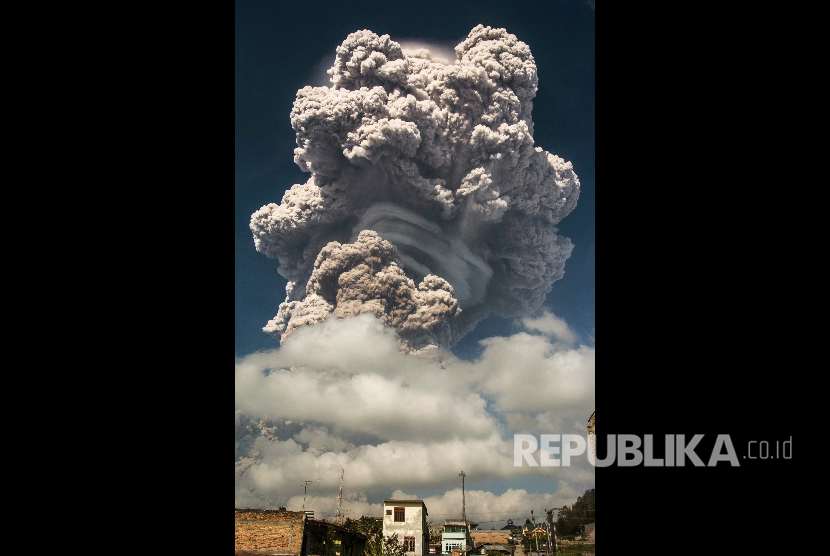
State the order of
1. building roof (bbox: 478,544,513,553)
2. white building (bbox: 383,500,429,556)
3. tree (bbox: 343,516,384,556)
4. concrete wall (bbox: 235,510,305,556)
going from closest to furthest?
concrete wall (bbox: 235,510,305,556), tree (bbox: 343,516,384,556), white building (bbox: 383,500,429,556), building roof (bbox: 478,544,513,553)

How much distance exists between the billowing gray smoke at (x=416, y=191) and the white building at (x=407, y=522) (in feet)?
26.6

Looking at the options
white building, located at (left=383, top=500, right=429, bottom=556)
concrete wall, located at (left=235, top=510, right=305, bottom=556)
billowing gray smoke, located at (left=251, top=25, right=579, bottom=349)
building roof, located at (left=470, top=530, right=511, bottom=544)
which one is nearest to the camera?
concrete wall, located at (left=235, top=510, right=305, bottom=556)

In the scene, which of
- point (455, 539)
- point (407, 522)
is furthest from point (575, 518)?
point (455, 539)

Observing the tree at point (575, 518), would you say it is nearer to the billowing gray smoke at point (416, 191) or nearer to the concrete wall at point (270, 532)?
the concrete wall at point (270, 532)

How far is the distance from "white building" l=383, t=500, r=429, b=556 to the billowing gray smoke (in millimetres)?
8102

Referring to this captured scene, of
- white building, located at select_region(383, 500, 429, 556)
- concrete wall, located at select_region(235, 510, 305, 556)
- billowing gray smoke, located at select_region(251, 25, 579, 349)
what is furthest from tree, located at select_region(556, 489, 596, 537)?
billowing gray smoke, located at select_region(251, 25, 579, 349)

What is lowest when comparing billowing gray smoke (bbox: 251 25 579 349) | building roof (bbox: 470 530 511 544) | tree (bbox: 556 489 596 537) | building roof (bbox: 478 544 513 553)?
building roof (bbox: 470 530 511 544)

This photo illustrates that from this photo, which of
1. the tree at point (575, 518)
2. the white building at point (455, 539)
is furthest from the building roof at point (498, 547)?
the tree at point (575, 518)

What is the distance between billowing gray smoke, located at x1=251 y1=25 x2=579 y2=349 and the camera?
32.8 meters

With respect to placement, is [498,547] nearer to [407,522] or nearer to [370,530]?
[370,530]

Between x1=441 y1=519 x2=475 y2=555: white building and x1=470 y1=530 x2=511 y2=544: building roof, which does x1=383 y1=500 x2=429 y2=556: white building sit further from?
x1=470 y1=530 x2=511 y2=544: building roof
